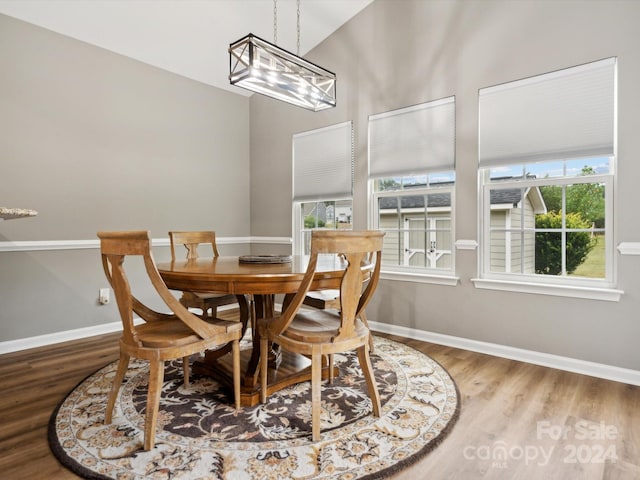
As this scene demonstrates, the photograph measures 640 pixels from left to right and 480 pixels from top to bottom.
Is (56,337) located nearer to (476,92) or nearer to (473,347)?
(473,347)

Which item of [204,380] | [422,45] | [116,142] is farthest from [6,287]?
[422,45]

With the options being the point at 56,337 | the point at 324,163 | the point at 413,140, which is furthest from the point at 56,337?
the point at 413,140

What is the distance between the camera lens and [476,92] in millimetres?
3092

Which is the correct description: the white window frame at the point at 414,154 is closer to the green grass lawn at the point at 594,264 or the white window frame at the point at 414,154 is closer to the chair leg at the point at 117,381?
the green grass lawn at the point at 594,264

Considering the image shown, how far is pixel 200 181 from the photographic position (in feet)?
14.9

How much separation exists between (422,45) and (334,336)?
113 inches

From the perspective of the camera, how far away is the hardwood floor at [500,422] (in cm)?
161

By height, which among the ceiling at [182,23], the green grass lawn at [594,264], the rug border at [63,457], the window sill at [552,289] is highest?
the ceiling at [182,23]

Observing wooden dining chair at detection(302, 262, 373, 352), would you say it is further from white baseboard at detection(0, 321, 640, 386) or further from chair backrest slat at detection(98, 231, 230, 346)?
white baseboard at detection(0, 321, 640, 386)

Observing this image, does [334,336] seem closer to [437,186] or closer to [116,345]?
[437,186]

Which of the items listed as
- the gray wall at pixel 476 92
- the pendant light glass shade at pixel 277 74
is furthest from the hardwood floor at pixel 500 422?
the pendant light glass shade at pixel 277 74

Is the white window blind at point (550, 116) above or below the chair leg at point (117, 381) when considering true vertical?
above

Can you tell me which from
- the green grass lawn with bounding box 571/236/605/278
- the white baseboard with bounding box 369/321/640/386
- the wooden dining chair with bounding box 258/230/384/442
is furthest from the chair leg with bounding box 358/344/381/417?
the green grass lawn with bounding box 571/236/605/278

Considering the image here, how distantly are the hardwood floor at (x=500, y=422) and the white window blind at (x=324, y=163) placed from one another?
2.08 metres
